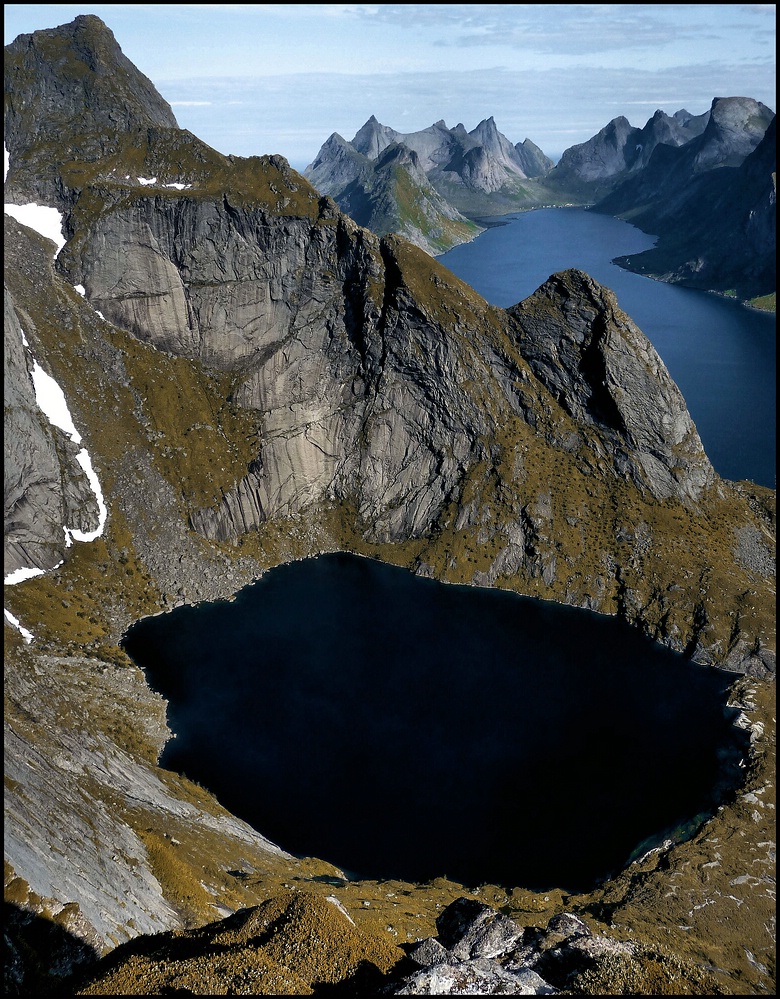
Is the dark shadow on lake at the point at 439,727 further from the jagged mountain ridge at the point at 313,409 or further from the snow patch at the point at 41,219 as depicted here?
the snow patch at the point at 41,219

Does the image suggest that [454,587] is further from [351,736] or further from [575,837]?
[575,837]

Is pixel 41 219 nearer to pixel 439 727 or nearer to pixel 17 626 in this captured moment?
pixel 17 626

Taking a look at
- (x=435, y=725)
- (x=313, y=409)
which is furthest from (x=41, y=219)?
(x=435, y=725)

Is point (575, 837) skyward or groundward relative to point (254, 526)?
groundward

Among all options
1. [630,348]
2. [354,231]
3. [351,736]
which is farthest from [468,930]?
[354,231]

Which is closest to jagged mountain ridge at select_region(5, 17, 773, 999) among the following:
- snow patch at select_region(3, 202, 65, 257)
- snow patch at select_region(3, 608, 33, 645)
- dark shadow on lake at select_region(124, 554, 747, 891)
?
snow patch at select_region(3, 202, 65, 257)

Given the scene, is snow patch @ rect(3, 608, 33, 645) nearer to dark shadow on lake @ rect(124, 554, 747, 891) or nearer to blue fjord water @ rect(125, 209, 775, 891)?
dark shadow on lake @ rect(124, 554, 747, 891)
